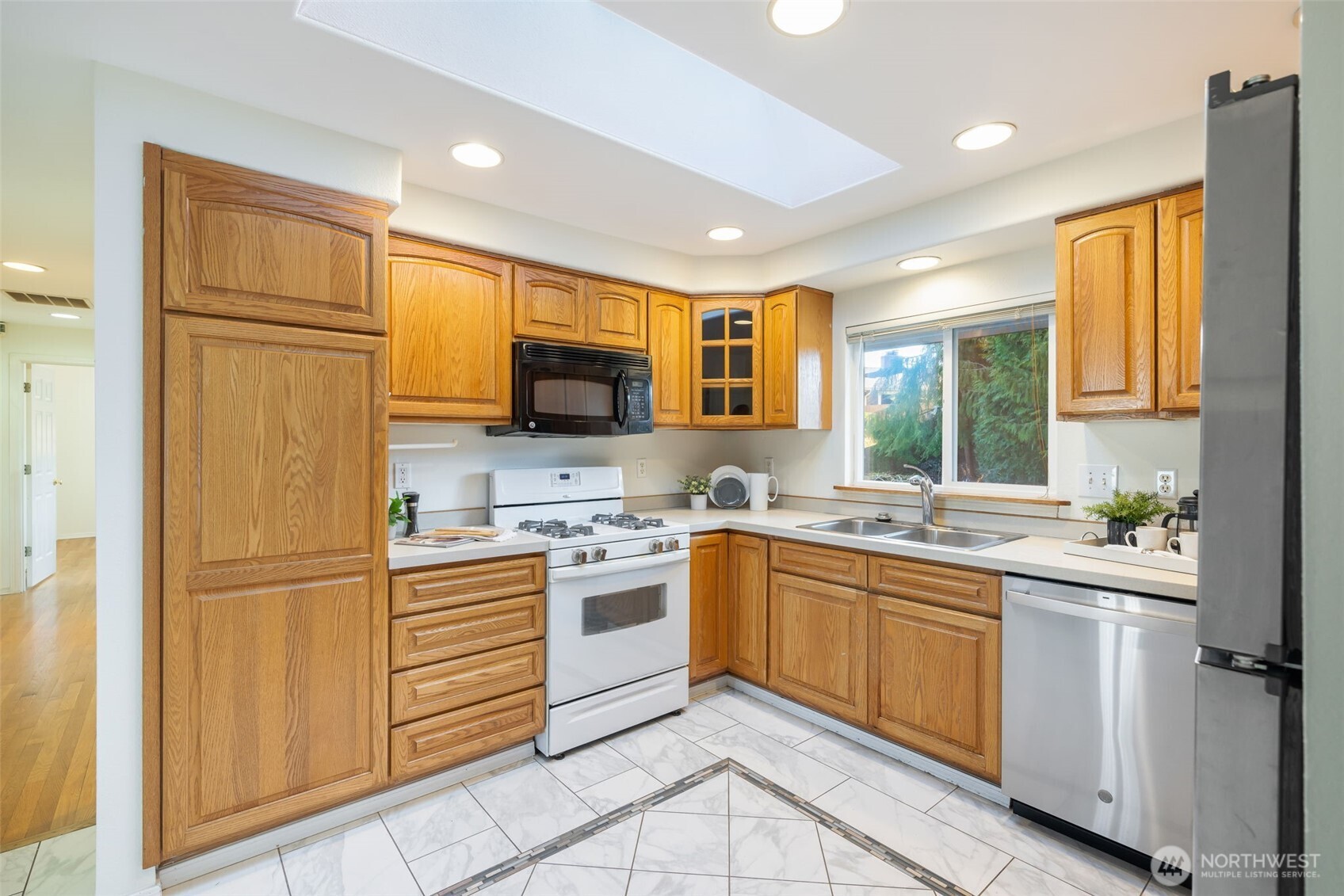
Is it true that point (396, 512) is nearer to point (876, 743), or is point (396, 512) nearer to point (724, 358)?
point (724, 358)

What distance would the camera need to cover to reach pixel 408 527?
266 centimetres

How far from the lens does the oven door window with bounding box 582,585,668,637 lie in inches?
105

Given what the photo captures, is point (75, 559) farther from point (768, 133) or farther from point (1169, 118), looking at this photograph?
point (1169, 118)

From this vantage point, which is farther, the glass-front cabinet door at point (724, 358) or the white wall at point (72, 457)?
the white wall at point (72, 457)

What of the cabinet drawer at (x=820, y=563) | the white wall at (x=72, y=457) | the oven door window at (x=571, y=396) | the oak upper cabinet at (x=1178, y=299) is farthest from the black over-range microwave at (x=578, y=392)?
the white wall at (x=72, y=457)

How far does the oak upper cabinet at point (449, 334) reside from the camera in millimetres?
2529

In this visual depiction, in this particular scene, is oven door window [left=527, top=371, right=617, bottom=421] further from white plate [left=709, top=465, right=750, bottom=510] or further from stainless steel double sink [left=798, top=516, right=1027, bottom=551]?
stainless steel double sink [left=798, top=516, right=1027, bottom=551]

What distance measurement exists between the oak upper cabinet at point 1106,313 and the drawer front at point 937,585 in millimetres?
723

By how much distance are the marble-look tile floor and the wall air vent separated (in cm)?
407

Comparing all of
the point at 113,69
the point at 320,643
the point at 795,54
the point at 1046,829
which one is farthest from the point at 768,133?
the point at 1046,829

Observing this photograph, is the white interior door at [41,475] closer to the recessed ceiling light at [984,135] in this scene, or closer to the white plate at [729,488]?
the white plate at [729,488]

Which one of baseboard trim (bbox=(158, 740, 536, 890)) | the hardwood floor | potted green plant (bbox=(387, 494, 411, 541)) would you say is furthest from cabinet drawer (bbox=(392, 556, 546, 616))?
the hardwood floor

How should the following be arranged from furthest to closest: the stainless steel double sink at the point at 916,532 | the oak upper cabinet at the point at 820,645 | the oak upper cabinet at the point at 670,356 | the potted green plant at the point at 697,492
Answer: the potted green plant at the point at 697,492 < the oak upper cabinet at the point at 670,356 < the stainless steel double sink at the point at 916,532 < the oak upper cabinet at the point at 820,645

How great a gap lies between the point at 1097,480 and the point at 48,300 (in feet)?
21.7
